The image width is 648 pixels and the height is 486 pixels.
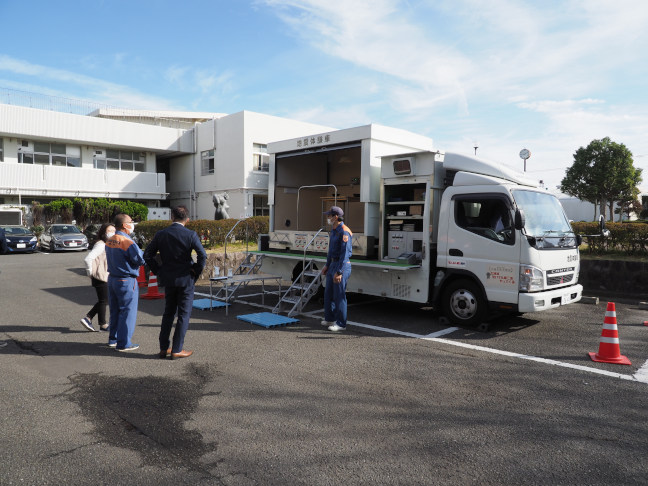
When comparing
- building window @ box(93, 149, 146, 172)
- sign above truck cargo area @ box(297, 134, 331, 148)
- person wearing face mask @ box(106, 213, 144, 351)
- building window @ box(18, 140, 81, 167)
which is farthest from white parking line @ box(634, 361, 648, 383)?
building window @ box(93, 149, 146, 172)

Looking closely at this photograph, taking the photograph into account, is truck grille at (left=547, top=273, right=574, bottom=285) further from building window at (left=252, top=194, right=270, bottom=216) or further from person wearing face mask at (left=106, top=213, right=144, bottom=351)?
building window at (left=252, top=194, right=270, bottom=216)

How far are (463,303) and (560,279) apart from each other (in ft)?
4.98

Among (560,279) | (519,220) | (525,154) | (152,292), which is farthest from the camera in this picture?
(525,154)

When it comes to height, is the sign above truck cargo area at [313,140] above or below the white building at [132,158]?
below

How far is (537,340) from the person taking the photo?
684 centimetres

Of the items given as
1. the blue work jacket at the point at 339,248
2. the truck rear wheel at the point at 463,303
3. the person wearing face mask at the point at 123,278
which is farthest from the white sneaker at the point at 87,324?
the truck rear wheel at the point at 463,303

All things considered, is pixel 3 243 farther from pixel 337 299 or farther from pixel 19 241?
pixel 337 299

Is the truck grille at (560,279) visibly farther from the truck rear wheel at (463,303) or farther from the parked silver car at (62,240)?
the parked silver car at (62,240)

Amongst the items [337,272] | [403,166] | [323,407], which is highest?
[403,166]

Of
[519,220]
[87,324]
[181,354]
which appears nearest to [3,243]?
[87,324]

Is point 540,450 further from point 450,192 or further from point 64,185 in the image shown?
point 64,185

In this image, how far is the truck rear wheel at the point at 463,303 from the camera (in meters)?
7.26

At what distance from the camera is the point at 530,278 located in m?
6.70

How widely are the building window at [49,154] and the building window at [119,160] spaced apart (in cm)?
118
